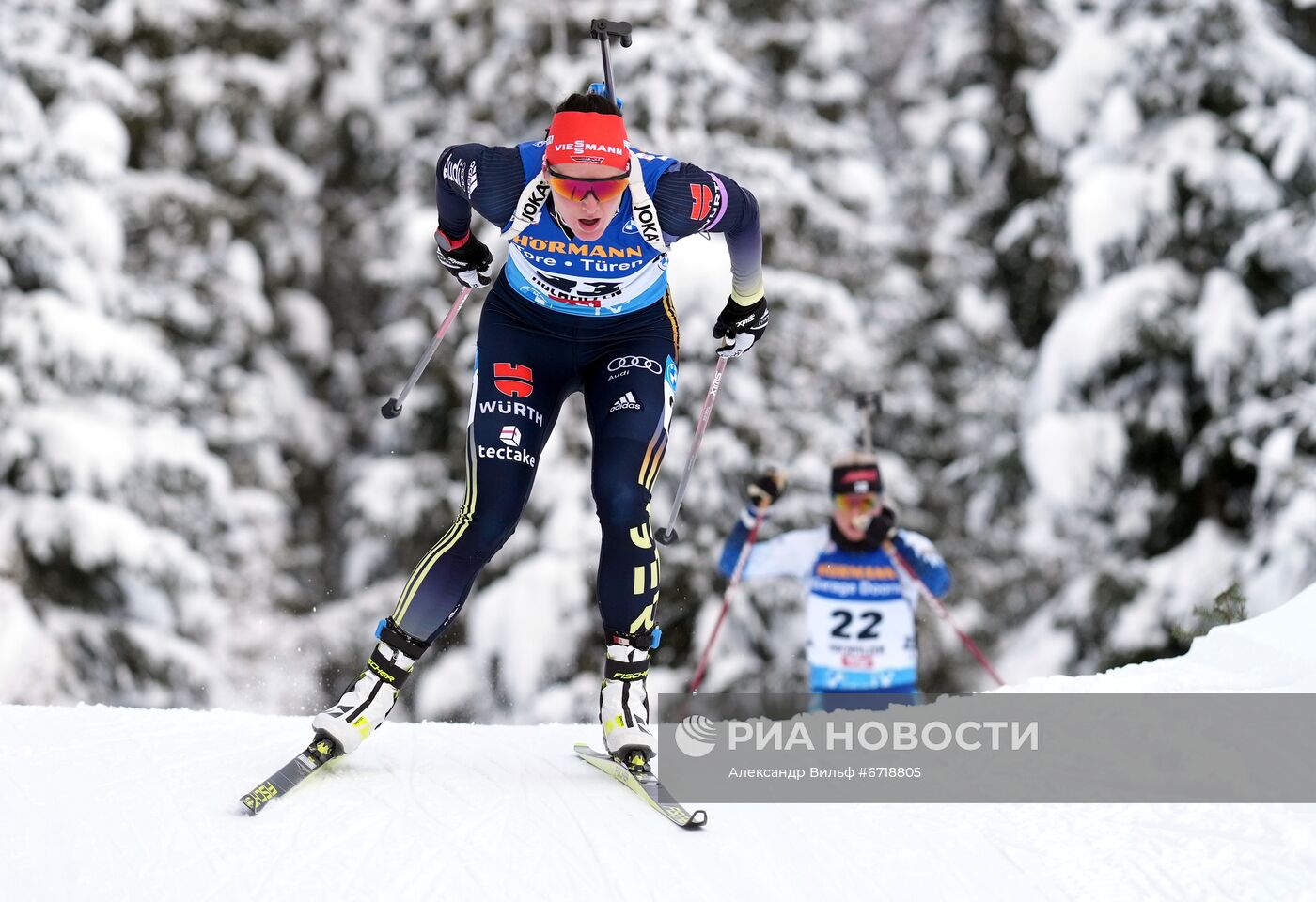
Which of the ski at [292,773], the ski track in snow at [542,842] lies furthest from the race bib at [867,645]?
the ski at [292,773]

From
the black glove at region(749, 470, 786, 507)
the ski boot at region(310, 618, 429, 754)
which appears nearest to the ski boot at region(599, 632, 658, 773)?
the ski boot at region(310, 618, 429, 754)

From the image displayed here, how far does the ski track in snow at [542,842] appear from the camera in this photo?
9.87 ft

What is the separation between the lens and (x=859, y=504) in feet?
22.5

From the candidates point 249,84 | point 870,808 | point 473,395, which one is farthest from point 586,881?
point 249,84

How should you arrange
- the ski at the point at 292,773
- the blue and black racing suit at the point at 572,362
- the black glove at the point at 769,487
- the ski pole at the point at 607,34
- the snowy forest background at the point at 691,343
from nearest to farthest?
the ski at the point at 292,773 → the blue and black racing suit at the point at 572,362 → the ski pole at the point at 607,34 → the black glove at the point at 769,487 → the snowy forest background at the point at 691,343

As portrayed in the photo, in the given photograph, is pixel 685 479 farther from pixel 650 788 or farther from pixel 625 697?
pixel 650 788

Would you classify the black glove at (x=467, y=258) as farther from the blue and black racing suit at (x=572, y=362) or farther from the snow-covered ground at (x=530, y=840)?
the snow-covered ground at (x=530, y=840)

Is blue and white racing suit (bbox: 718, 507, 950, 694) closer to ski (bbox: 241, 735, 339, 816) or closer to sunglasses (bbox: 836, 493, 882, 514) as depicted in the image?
sunglasses (bbox: 836, 493, 882, 514)

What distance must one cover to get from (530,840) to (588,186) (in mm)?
1787

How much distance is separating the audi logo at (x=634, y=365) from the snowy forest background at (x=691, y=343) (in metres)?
5.85

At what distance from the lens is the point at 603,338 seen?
13.4ft

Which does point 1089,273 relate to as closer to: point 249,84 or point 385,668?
point 385,668

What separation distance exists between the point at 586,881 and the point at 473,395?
1.55 m

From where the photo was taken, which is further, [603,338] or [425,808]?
[603,338]
